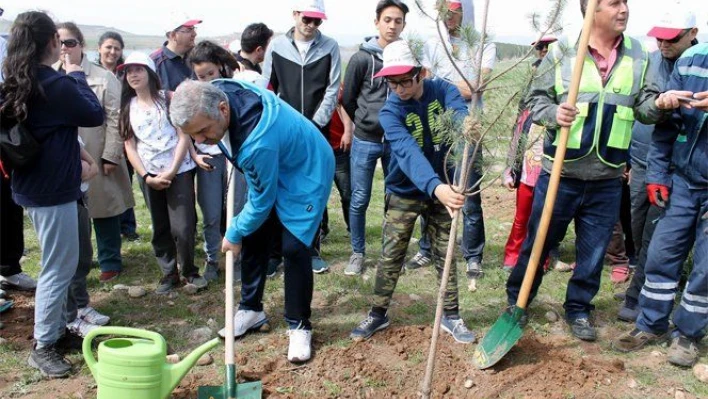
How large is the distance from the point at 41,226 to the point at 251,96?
142 cm

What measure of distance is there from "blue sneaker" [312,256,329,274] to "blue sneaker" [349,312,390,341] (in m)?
1.27

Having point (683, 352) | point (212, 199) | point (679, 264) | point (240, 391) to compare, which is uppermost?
point (679, 264)

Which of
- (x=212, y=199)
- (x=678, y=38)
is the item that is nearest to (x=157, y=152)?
(x=212, y=199)

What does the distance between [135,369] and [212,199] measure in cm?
223

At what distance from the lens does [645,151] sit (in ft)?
16.5

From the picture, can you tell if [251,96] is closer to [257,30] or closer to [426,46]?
[426,46]

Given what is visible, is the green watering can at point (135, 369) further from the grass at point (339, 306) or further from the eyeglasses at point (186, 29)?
the eyeglasses at point (186, 29)

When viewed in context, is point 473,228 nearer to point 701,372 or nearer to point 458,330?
point 458,330

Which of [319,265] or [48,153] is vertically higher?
[48,153]

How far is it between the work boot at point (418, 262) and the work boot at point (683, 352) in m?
2.24

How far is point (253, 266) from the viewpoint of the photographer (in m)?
4.31

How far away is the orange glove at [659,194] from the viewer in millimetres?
4031

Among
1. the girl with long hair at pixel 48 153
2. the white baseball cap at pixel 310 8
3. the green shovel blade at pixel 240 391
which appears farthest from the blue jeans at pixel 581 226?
the girl with long hair at pixel 48 153

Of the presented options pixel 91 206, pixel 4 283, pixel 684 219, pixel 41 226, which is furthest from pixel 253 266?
pixel 684 219
